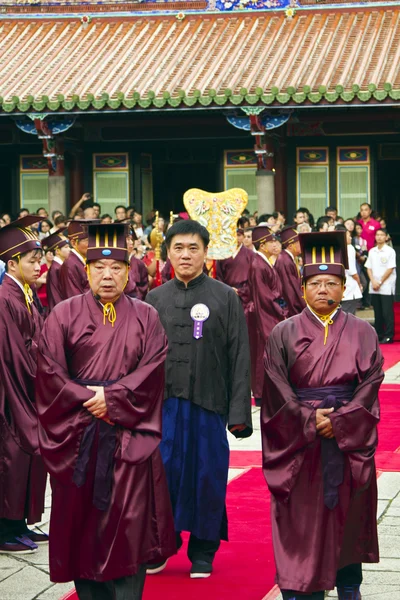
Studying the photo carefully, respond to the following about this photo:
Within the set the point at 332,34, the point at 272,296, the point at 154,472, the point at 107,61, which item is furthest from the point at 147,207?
the point at 154,472

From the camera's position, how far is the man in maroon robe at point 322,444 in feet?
16.2

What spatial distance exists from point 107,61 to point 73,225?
27.2 ft

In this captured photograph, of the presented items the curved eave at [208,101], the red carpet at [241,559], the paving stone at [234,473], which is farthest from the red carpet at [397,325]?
the paving stone at [234,473]

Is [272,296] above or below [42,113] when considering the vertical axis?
below

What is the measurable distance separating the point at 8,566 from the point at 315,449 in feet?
5.96

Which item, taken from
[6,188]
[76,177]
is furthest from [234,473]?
[6,188]

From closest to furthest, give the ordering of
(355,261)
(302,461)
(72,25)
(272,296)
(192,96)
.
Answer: (302,461) < (272,296) < (355,261) < (192,96) < (72,25)

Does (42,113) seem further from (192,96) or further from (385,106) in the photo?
(385,106)

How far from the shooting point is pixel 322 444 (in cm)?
502

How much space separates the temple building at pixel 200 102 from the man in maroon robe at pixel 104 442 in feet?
36.1

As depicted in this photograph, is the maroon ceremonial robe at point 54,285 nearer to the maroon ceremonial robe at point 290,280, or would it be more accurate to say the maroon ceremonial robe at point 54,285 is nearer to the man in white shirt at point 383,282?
the maroon ceremonial robe at point 290,280

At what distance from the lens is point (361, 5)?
18188mm

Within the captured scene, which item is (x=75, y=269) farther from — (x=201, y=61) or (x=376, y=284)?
(x=201, y=61)

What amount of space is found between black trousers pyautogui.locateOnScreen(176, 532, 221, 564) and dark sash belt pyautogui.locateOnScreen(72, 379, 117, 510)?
3.31 ft
